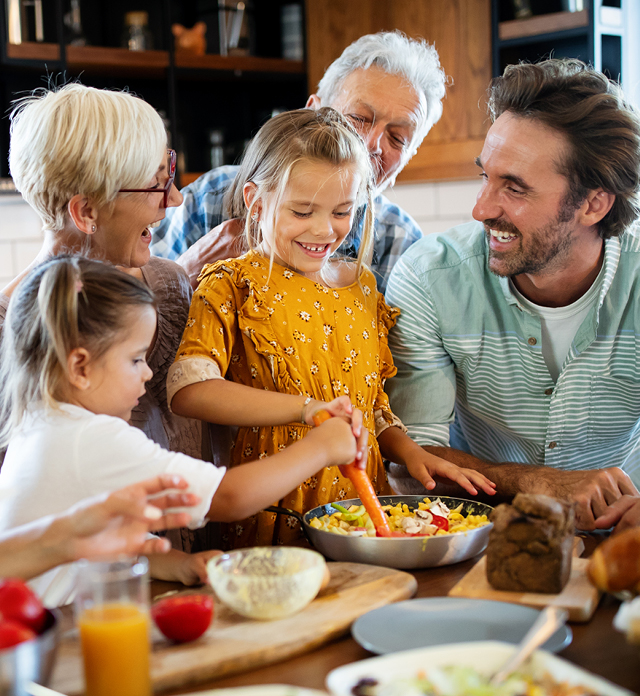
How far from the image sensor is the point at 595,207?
188 centimetres

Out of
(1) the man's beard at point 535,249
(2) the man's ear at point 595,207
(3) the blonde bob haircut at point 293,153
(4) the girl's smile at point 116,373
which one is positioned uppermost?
(3) the blonde bob haircut at point 293,153

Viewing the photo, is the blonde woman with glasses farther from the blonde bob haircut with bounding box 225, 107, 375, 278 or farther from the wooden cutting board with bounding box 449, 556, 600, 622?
the wooden cutting board with bounding box 449, 556, 600, 622

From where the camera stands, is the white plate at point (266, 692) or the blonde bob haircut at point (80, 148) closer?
the white plate at point (266, 692)

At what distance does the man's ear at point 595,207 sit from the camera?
187cm

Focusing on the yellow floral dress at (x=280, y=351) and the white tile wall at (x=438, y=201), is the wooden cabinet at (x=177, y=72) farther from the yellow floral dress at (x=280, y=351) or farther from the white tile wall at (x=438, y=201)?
the yellow floral dress at (x=280, y=351)

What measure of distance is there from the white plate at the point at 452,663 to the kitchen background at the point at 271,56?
251cm

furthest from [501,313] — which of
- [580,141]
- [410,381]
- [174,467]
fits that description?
[174,467]

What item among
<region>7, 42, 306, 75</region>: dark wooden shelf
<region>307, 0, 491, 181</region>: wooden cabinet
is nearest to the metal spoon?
<region>307, 0, 491, 181</region>: wooden cabinet

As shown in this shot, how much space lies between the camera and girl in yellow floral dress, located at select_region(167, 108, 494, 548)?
1.47 metres

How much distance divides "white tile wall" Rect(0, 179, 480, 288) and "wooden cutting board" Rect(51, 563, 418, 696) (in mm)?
2546

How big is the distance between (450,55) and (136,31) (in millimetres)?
1321

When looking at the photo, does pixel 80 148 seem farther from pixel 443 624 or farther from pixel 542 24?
pixel 542 24

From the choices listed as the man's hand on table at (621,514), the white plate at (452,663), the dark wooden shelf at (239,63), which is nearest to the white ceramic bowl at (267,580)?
the white plate at (452,663)

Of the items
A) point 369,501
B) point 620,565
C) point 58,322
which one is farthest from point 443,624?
point 58,322
